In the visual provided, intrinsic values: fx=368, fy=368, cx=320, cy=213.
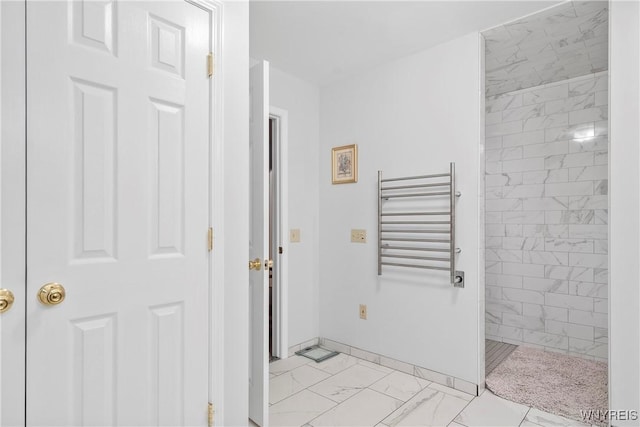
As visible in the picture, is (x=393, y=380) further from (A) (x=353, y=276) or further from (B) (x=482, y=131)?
(B) (x=482, y=131)

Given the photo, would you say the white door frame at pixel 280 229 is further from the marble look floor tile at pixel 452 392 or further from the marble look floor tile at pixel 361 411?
the marble look floor tile at pixel 452 392

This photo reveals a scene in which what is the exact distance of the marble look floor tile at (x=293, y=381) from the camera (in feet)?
8.21

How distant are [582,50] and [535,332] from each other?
239 centimetres

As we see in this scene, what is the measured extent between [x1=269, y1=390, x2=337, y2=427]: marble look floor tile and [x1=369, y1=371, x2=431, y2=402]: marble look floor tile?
42 centimetres

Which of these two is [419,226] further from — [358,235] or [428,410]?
[428,410]

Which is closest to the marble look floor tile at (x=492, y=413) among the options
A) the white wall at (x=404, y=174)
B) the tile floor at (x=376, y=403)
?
the tile floor at (x=376, y=403)

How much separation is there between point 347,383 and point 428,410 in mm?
608

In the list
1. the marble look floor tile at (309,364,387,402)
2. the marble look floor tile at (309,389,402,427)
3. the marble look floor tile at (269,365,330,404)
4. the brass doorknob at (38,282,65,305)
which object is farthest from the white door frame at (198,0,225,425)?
the marble look floor tile at (309,364,387,402)

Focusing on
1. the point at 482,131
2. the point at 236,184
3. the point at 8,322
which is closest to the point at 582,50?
the point at 482,131

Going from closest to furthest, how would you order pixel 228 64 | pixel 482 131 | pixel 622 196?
pixel 228 64 < pixel 622 196 < pixel 482 131

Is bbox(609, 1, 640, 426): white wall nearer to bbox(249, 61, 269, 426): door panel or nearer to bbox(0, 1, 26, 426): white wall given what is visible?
bbox(249, 61, 269, 426): door panel

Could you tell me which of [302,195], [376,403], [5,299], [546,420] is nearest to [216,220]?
[5,299]

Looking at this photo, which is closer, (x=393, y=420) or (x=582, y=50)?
(x=393, y=420)

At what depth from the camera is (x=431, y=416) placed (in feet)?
7.30
